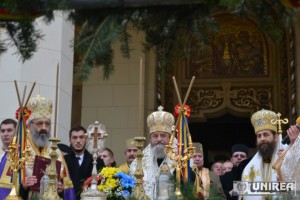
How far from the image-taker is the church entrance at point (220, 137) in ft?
48.9

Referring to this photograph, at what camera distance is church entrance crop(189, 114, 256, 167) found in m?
14.9

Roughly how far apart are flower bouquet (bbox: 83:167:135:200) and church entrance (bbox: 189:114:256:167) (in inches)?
309

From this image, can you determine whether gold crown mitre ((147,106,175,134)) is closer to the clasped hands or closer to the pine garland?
the clasped hands

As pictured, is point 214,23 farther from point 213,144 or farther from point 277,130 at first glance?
point 213,144

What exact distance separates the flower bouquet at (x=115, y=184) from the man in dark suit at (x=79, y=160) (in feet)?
5.10

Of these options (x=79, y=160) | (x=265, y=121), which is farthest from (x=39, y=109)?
(x=265, y=121)

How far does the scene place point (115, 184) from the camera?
6.65 meters

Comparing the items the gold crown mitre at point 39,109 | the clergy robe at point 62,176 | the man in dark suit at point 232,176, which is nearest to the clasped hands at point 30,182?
the clergy robe at point 62,176

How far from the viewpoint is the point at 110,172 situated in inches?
265

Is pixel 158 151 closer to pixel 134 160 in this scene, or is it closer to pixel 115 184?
pixel 134 160

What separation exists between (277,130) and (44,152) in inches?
112

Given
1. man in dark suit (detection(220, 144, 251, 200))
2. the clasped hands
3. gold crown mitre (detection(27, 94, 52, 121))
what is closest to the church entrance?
man in dark suit (detection(220, 144, 251, 200))

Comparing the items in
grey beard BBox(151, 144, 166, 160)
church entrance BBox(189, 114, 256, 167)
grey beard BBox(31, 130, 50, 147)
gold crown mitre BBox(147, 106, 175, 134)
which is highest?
church entrance BBox(189, 114, 256, 167)

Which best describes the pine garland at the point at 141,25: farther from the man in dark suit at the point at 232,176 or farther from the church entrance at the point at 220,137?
the church entrance at the point at 220,137
